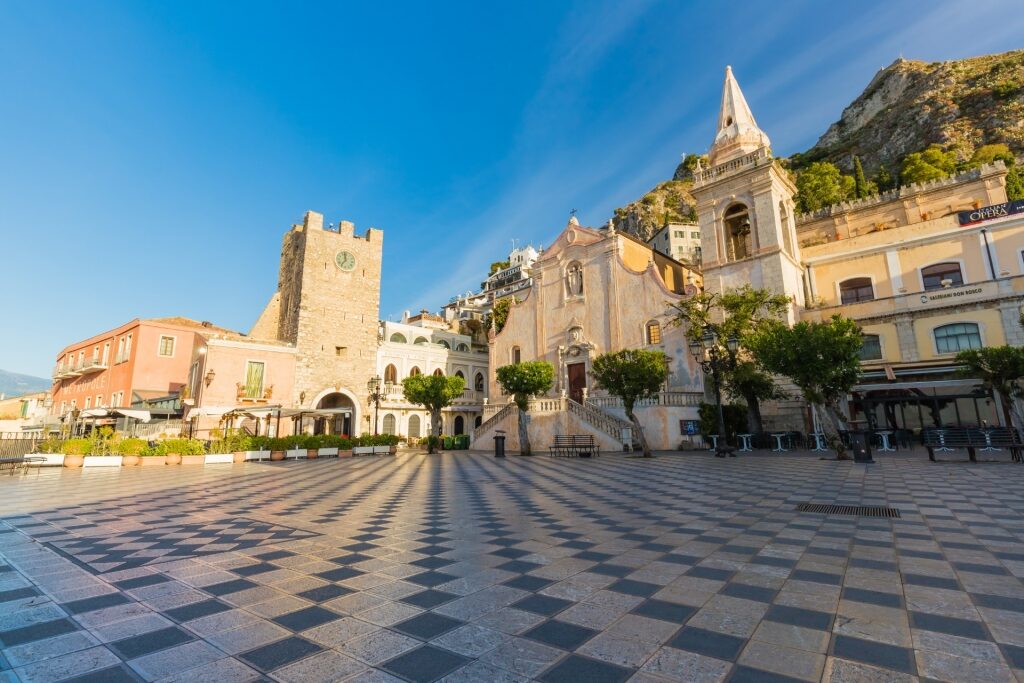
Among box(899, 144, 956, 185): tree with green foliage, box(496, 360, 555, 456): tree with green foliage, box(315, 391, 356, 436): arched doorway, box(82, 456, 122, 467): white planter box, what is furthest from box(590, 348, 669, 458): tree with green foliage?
box(899, 144, 956, 185): tree with green foliage

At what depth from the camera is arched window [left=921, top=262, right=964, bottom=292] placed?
25766mm

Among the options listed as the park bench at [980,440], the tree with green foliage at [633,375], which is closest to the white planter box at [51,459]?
the tree with green foliage at [633,375]

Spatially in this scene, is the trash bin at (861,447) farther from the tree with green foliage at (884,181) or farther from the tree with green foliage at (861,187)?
the tree with green foliage at (884,181)

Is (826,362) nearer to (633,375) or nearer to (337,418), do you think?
(633,375)

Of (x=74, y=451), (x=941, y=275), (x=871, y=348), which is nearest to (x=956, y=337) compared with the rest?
(x=871, y=348)

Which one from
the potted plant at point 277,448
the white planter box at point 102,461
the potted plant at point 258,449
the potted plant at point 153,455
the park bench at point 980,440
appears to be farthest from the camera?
the potted plant at point 277,448

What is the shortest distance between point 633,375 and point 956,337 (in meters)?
17.6

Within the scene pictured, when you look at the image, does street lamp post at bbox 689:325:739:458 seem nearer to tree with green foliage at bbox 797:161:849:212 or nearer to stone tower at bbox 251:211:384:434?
stone tower at bbox 251:211:384:434

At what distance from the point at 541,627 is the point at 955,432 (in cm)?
1953

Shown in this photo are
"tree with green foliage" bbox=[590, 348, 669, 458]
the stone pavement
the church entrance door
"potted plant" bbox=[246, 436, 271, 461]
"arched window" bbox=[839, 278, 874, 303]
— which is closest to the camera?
the stone pavement

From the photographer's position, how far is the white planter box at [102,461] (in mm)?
18078

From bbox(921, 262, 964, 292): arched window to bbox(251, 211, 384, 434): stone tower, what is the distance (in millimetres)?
34633

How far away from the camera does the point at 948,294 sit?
2417 centimetres

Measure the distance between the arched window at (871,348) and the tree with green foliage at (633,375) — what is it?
1319cm
